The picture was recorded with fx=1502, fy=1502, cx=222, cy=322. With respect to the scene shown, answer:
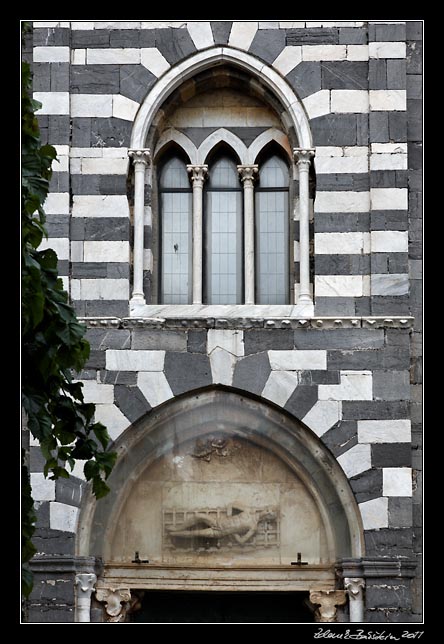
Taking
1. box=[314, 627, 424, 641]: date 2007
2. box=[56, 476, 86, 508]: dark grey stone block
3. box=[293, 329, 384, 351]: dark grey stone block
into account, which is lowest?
box=[314, 627, 424, 641]: date 2007

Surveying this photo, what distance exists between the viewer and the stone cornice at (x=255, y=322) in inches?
571

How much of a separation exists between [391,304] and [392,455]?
1471 millimetres

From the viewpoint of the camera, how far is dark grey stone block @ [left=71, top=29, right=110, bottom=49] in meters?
15.1

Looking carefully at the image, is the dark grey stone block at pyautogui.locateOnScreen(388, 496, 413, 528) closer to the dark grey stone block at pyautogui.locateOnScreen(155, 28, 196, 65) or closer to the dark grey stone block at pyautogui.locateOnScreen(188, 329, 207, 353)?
the dark grey stone block at pyautogui.locateOnScreen(188, 329, 207, 353)

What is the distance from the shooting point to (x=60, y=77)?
15.0m

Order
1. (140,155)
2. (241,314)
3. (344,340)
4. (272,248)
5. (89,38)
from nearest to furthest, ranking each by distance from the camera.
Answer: (344,340) → (241,314) → (140,155) → (89,38) → (272,248)

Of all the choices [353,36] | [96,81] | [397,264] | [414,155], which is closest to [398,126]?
[414,155]

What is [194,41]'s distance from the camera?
15102 mm

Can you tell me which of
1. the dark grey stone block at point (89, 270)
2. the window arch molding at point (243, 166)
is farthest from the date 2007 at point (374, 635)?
the dark grey stone block at point (89, 270)

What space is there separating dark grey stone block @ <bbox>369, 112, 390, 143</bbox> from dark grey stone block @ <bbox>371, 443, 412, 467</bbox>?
3029 millimetres

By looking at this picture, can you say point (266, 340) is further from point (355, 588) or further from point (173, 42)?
point (173, 42)

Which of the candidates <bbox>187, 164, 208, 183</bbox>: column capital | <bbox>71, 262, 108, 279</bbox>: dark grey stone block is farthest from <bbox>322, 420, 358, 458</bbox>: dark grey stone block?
<bbox>187, 164, 208, 183</bbox>: column capital

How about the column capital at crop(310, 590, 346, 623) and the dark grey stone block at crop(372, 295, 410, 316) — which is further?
the dark grey stone block at crop(372, 295, 410, 316)

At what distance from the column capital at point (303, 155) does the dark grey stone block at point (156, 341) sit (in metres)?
2.10
